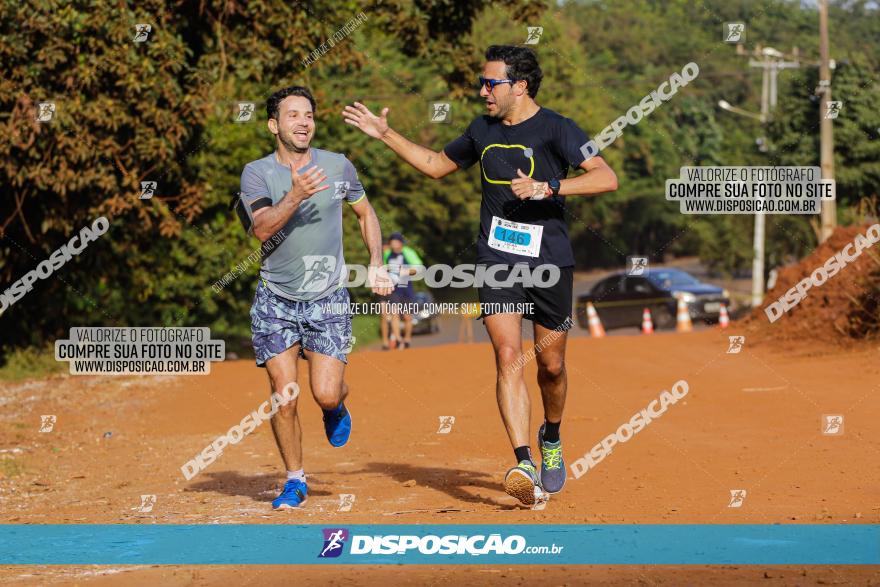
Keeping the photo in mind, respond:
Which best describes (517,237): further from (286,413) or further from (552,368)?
(286,413)

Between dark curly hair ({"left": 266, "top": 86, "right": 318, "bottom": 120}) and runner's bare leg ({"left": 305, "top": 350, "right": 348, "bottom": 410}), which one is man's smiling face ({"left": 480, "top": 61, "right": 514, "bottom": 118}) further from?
runner's bare leg ({"left": 305, "top": 350, "right": 348, "bottom": 410})

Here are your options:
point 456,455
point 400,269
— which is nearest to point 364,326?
point 400,269

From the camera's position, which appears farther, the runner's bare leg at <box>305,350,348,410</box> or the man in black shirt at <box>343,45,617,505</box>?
the runner's bare leg at <box>305,350,348,410</box>

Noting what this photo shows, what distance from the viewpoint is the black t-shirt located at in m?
7.27

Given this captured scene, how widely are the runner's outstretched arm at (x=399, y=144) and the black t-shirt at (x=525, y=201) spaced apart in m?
0.32

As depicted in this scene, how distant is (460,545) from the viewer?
6.12 metres

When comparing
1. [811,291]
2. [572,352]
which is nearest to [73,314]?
[572,352]

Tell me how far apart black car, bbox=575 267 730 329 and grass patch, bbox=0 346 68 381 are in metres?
18.0

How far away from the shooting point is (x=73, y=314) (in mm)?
21109

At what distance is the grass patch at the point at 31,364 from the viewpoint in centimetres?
1841

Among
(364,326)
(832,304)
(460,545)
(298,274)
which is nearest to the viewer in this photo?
(460,545)

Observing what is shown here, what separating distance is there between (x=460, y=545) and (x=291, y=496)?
1.71 m

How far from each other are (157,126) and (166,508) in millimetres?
10202

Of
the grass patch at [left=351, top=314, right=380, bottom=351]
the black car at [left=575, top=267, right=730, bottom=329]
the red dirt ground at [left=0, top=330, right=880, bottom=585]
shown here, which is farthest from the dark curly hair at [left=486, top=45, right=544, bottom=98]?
the grass patch at [left=351, top=314, right=380, bottom=351]
